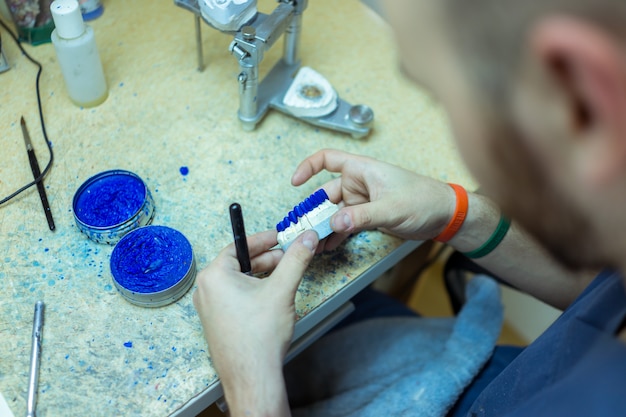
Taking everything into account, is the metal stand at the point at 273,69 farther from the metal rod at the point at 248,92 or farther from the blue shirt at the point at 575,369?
the blue shirt at the point at 575,369

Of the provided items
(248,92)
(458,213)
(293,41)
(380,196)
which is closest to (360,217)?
(380,196)

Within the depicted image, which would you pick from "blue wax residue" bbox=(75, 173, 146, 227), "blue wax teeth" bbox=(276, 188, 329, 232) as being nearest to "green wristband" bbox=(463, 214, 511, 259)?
"blue wax teeth" bbox=(276, 188, 329, 232)

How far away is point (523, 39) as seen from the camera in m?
0.37

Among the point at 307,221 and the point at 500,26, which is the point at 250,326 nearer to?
the point at 307,221

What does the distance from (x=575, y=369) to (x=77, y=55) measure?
80 centimetres

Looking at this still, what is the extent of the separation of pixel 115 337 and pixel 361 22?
0.79 metres

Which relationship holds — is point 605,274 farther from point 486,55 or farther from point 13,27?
point 13,27

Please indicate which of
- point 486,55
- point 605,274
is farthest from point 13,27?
point 605,274

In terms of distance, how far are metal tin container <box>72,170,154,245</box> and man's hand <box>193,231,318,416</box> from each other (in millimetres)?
159

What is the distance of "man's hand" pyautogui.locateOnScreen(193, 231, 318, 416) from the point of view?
0.62 meters

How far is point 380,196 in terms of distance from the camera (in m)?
0.76

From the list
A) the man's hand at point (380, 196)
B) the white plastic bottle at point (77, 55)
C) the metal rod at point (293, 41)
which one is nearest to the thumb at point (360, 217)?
the man's hand at point (380, 196)

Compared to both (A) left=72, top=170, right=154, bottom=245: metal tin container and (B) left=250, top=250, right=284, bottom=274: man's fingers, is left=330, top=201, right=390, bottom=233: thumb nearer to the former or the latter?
(B) left=250, top=250, right=284, bottom=274: man's fingers

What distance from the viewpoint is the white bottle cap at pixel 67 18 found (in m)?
0.76
